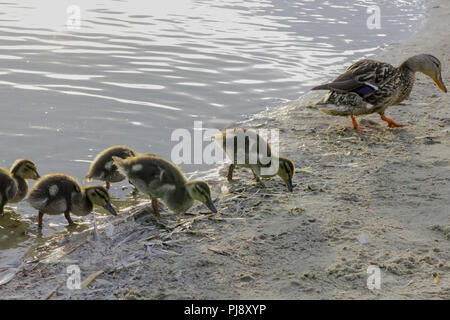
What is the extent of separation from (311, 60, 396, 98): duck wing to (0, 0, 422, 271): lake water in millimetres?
1538

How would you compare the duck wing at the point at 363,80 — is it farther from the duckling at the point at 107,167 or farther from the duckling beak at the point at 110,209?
the duckling beak at the point at 110,209

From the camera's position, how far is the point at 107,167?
5820 millimetres

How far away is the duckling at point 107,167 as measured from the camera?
5.82m

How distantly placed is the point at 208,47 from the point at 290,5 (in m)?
6.73

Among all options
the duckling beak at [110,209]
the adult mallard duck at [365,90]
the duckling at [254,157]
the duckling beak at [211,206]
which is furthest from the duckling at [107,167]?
the adult mallard duck at [365,90]

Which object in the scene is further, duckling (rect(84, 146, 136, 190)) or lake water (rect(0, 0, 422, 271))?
lake water (rect(0, 0, 422, 271))

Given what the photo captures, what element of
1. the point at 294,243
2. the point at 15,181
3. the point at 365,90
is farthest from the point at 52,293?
the point at 365,90

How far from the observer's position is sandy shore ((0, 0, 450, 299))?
3834 mm

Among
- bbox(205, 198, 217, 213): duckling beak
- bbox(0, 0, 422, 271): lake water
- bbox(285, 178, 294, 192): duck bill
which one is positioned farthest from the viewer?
bbox(0, 0, 422, 271): lake water

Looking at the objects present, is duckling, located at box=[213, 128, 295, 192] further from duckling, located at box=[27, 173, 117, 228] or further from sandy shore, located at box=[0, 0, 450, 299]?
duckling, located at box=[27, 173, 117, 228]

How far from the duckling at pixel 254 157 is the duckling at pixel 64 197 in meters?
1.40

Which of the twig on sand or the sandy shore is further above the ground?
the sandy shore

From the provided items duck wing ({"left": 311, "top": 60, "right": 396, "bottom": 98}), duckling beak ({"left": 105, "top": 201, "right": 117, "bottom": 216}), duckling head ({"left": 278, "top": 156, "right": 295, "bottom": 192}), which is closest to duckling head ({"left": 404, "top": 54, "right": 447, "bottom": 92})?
duck wing ({"left": 311, "top": 60, "right": 396, "bottom": 98})
